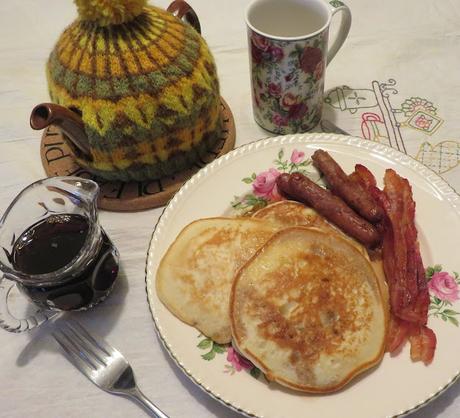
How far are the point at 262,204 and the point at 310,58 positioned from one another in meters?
0.38

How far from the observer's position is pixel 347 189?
1.08 m

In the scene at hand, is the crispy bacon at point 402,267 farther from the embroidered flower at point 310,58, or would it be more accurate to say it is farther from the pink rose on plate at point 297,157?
the embroidered flower at point 310,58

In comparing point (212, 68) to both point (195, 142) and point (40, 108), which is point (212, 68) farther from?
point (40, 108)

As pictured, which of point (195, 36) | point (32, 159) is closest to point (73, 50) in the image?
point (195, 36)

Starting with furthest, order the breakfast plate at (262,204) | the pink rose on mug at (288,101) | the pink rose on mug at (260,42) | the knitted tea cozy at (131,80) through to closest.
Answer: the pink rose on mug at (288,101) < the pink rose on mug at (260,42) < the knitted tea cozy at (131,80) < the breakfast plate at (262,204)

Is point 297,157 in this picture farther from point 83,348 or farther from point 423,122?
point 83,348

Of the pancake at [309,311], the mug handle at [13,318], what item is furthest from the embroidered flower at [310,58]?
the mug handle at [13,318]

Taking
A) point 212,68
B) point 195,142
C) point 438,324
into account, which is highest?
point 212,68

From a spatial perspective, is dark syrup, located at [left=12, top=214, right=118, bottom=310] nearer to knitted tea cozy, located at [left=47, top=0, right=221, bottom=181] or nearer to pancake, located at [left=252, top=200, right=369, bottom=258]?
knitted tea cozy, located at [left=47, top=0, right=221, bottom=181]

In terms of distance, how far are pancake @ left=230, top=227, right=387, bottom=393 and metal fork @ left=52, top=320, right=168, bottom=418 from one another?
0.76ft

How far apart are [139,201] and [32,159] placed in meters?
0.40

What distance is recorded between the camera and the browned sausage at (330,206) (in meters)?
1.02

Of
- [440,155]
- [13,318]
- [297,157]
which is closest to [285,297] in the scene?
[297,157]

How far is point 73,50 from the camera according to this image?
3.54ft
